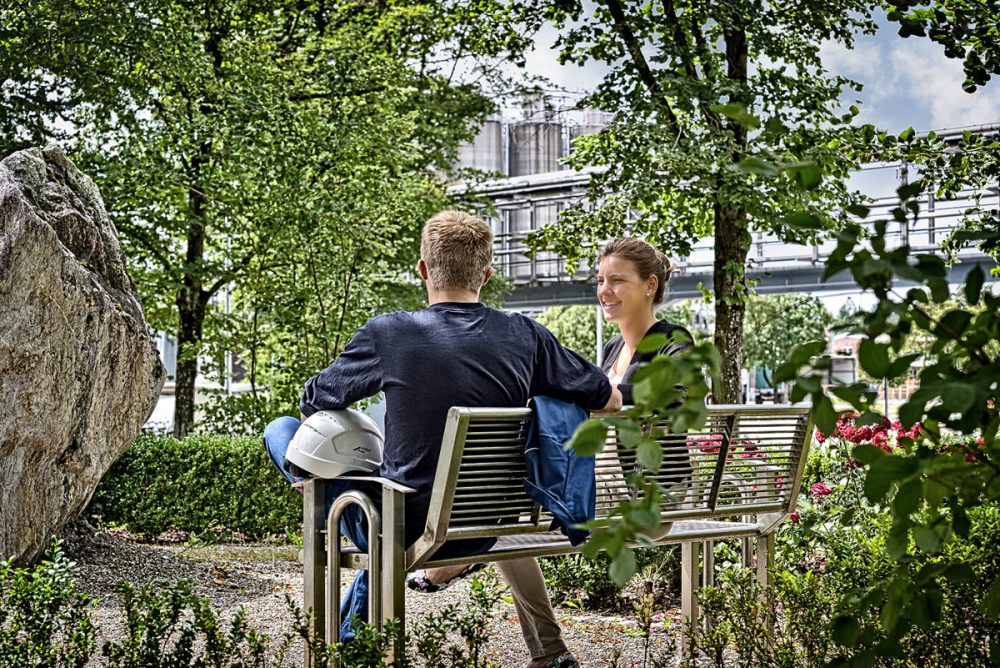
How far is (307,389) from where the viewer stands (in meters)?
3.67

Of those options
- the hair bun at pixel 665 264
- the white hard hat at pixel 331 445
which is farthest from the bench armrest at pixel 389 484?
the hair bun at pixel 665 264

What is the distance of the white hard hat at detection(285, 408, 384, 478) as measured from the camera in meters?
3.58

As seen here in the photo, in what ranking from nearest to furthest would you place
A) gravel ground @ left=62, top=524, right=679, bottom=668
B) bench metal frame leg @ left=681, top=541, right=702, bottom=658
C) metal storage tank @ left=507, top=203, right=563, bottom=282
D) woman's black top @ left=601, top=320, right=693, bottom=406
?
woman's black top @ left=601, top=320, right=693, bottom=406, bench metal frame leg @ left=681, top=541, right=702, bottom=658, gravel ground @ left=62, top=524, right=679, bottom=668, metal storage tank @ left=507, top=203, right=563, bottom=282

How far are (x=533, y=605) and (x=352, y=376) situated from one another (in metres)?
1.21

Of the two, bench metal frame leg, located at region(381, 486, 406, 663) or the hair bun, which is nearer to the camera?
bench metal frame leg, located at region(381, 486, 406, 663)

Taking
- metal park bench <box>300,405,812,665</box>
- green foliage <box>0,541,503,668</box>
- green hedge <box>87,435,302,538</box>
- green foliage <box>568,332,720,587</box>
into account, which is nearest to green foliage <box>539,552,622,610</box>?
metal park bench <box>300,405,812,665</box>

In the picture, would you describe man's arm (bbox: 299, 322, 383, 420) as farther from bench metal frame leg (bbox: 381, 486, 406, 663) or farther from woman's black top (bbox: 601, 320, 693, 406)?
woman's black top (bbox: 601, 320, 693, 406)

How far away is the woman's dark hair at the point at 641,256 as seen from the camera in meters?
4.66

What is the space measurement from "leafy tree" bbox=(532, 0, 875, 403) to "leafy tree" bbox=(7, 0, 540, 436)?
187 cm

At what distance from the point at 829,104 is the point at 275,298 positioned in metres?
5.62

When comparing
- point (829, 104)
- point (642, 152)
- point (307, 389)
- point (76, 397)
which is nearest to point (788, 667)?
point (307, 389)

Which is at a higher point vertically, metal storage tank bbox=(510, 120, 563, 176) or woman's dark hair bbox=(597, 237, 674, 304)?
metal storage tank bbox=(510, 120, 563, 176)

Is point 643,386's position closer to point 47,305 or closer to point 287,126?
point 47,305

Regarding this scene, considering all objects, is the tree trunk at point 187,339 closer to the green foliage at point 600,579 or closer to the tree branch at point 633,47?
the tree branch at point 633,47
